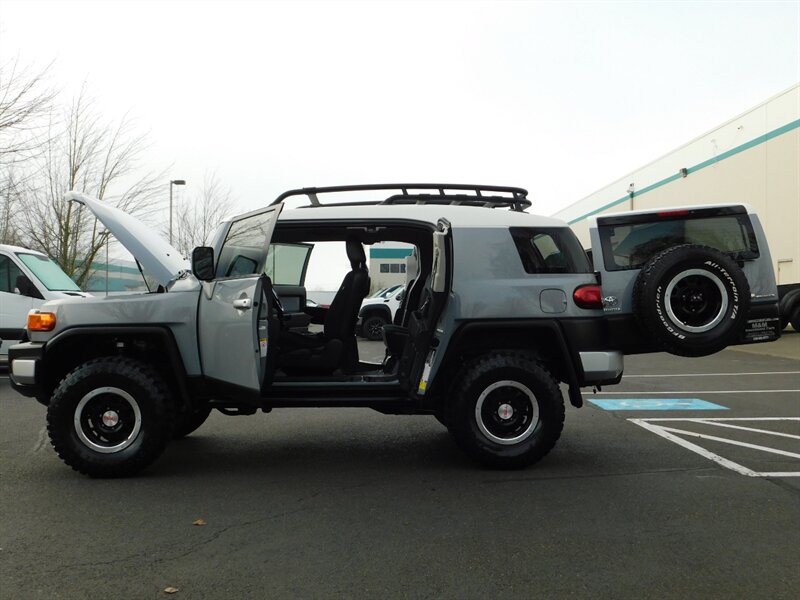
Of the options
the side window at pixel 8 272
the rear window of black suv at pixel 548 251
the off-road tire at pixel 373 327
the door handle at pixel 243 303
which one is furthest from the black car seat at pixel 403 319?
the off-road tire at pixel 373 327

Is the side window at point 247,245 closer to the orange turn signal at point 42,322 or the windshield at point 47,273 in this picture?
the orange turn signal at point 42,322

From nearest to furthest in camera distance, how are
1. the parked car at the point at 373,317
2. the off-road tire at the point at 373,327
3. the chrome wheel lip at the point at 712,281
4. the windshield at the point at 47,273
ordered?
the chrome wheel lip at the point at 712,281 < the windshield at the point at 47,273 < the parked car at the point at 373,317 < the off-road tire at the point at 373,327

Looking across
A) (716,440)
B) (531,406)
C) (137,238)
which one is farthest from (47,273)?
(716,440)

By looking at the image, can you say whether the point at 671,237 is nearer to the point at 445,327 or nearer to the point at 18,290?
the point at 445,327

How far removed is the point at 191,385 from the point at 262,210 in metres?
1.41

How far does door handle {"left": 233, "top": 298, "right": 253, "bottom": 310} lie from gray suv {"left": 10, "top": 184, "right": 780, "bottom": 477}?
0.09 feet

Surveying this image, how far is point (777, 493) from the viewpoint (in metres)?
4.82

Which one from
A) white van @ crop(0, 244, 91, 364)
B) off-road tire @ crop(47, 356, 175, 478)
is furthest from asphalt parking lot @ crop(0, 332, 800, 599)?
white van @ crop(0, 244, 91, 364)

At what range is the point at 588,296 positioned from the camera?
5.47 m

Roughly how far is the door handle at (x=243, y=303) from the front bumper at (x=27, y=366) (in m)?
1.52

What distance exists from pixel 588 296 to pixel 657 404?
4050 millimetres

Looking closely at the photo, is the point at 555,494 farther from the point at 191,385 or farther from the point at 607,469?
the point at 191,385

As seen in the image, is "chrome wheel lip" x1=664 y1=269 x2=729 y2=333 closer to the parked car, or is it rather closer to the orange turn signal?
the orange turn signal

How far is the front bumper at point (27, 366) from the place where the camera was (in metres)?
5.32
